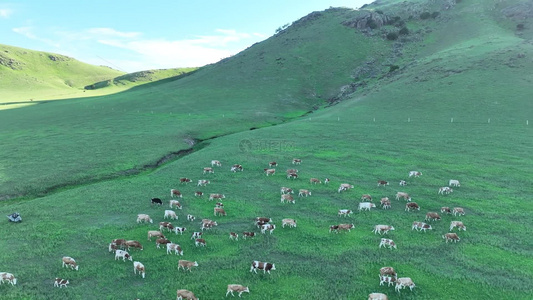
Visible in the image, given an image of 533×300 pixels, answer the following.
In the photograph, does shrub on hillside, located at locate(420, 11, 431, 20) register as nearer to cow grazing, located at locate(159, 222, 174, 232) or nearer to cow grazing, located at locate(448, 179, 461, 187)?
cow grazing, located at locate(448, 179, 461, 187)

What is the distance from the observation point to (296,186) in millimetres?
28219

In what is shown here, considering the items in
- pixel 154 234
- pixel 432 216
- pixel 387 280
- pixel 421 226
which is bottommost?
pixel 387 280

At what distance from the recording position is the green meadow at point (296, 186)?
51.0ft

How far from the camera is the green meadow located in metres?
15.6

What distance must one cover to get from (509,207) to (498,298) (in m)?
11.6

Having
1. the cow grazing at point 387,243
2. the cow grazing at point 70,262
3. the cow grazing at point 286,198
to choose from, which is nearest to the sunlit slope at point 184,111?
the cow grazing at point 70,262

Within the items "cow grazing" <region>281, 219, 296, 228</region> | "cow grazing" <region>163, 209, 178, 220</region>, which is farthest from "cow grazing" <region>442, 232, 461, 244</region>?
"cow grazing" <region>163, 209, 178, 220</region>

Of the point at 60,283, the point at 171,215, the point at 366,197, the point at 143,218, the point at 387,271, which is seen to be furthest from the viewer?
the point at 366,197

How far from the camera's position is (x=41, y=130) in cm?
5828

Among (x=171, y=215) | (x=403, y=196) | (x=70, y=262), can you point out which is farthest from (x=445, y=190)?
(x=70, y=262)

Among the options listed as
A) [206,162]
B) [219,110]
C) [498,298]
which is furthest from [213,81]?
[498,298]

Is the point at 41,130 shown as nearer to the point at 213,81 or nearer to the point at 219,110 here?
the point at 219,110

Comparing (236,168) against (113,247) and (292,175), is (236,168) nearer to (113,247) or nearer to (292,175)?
(292,175)

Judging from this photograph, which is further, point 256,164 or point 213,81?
point 213,81
